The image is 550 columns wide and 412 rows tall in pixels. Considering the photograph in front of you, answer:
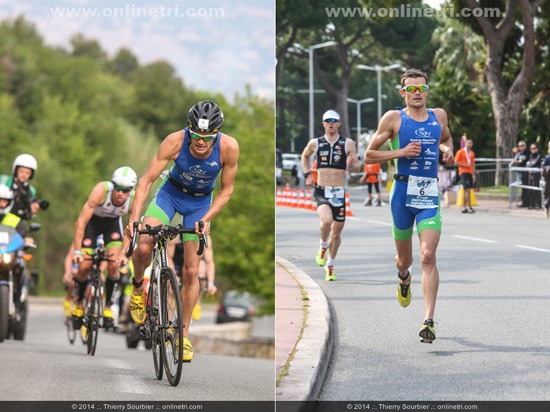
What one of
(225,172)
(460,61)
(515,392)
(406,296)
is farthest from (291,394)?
(460,61)

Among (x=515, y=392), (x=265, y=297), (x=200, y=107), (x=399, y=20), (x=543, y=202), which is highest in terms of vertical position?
(x=399, y=20)

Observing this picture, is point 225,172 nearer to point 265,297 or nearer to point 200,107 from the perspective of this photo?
point 200,107

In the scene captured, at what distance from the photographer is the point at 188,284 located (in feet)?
29.0

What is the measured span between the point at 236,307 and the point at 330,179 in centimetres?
5330

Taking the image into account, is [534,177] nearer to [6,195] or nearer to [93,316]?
[93,316]

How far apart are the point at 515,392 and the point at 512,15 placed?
3674 mm

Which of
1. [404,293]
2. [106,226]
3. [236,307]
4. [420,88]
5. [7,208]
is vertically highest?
[420,88]

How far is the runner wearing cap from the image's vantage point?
11461mm

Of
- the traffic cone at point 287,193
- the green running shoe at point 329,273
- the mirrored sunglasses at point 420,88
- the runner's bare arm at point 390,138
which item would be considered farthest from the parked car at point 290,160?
the mirrored sunglasses at point 420,88

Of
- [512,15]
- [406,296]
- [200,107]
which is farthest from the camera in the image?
[512,15]

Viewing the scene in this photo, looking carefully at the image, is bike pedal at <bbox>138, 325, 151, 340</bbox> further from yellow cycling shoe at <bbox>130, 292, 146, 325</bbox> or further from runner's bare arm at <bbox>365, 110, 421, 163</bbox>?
runner's bare arm at <bbox>365, 110, 421, 163</bbox>

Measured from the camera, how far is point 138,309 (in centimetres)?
909

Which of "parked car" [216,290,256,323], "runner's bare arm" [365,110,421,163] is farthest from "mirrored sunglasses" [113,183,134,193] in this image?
"parked car" [216,290,256,323]

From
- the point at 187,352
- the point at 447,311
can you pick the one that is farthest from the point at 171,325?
the point at 447,311
